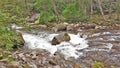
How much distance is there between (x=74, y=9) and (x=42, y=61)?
65.5 ft

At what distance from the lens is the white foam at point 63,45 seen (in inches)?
650

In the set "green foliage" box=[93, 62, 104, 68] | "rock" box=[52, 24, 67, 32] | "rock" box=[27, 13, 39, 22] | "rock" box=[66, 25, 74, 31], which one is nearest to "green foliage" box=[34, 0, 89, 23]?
"rock" box=[27, 13, 39, 22]

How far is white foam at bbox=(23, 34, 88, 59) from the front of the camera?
16509mm

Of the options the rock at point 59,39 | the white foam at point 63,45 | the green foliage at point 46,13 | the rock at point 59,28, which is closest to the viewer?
the white foam at point 63,45

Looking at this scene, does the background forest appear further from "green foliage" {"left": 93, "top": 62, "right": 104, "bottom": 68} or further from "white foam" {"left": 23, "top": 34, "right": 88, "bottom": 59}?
"green foliage" {"left": 93, "top": 62, "right": 104, "bottom": 68}

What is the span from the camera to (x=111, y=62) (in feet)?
47.9

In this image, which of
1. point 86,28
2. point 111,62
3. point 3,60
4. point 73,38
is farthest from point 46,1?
point 3,60

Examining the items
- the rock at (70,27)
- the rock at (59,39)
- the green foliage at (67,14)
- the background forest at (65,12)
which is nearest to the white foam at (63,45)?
the rock at (59,39)

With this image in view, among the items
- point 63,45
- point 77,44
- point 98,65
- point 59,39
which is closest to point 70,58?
point 98,65

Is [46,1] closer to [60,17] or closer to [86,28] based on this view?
[60,17]

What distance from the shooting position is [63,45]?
61.6 ft

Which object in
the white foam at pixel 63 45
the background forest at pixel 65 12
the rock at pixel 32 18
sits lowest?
the rock at pixel 32 18

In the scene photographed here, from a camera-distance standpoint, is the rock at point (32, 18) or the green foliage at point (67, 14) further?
A: the rock at point (32, 18)

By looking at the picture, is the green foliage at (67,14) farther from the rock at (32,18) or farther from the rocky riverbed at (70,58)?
the rocky riverbed at (70,58)
